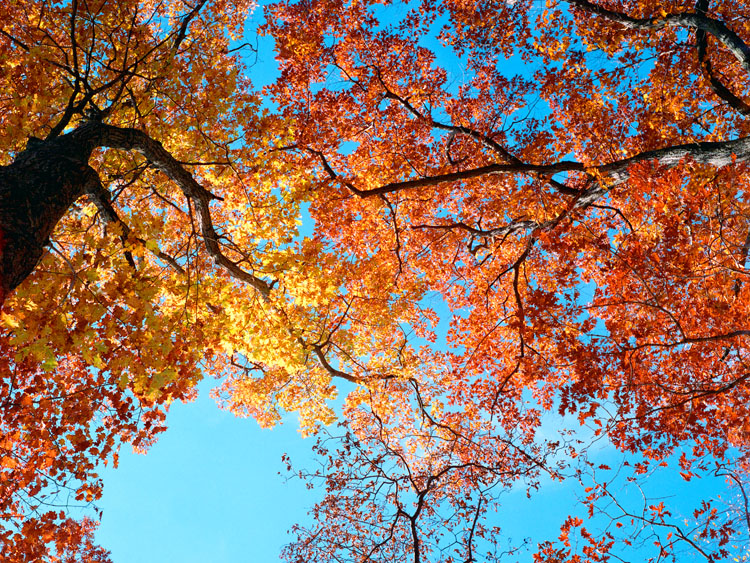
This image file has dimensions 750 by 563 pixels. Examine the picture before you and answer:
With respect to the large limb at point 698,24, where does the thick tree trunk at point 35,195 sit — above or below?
below

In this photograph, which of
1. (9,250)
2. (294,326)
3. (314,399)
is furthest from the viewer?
(314,399)

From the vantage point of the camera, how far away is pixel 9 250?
3771mm

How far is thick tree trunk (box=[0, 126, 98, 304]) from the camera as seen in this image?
3828 millimetres

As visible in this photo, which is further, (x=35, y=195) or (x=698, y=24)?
(x=698, y=24)

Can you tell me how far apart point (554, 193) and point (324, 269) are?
5711mm

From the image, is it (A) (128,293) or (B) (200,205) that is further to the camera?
(B) (200,205)

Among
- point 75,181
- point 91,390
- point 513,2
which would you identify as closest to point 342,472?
point 91,390

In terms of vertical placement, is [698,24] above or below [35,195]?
above

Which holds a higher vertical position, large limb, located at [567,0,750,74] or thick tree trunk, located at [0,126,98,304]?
large limb, located at [567,0,750,74]

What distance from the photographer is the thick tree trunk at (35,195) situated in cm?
383

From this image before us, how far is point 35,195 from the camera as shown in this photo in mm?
4297

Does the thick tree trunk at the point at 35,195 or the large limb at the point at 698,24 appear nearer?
the thick tree trunk at the point at 35,195

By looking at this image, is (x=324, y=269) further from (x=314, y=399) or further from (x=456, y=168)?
(x=314, y=399)

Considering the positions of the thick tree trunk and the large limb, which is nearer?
the thick tree trunk
